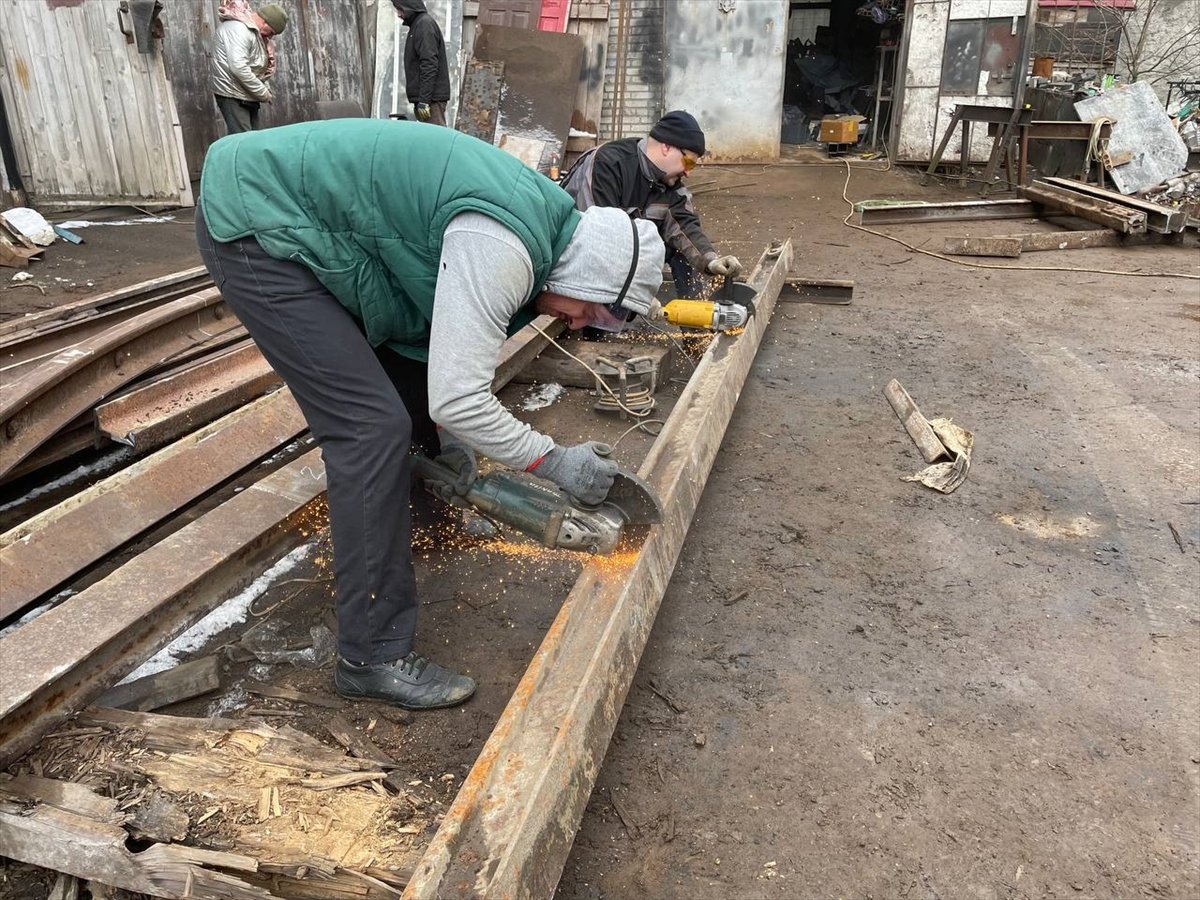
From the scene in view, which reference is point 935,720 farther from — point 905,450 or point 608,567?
point 905,450

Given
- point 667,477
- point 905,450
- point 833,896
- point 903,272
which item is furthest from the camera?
point 903,272

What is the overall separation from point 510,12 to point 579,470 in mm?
10872

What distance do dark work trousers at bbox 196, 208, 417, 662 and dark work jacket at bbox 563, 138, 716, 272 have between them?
2494 mm

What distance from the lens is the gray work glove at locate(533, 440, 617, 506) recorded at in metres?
2.11

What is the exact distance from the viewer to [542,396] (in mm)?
4605

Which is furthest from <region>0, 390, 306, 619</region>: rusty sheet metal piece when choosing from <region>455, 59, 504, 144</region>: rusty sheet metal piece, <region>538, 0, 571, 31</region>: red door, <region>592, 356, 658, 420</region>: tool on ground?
<region>538, 0, 571, 31</region>: red door

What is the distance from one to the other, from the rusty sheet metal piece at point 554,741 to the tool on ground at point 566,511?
10 cm

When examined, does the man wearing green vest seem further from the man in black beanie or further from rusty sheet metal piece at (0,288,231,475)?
the man in black beanie

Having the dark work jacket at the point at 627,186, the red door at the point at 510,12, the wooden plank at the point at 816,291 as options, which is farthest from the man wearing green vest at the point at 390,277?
the red door at the point at 510,12

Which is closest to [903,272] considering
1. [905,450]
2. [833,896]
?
[905,450]

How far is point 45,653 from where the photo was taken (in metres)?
2.08

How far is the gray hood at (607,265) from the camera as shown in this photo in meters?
2.03

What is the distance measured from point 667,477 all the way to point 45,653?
1791 millimetres

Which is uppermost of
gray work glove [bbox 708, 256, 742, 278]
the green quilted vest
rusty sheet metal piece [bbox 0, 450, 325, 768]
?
the green quilted vest
